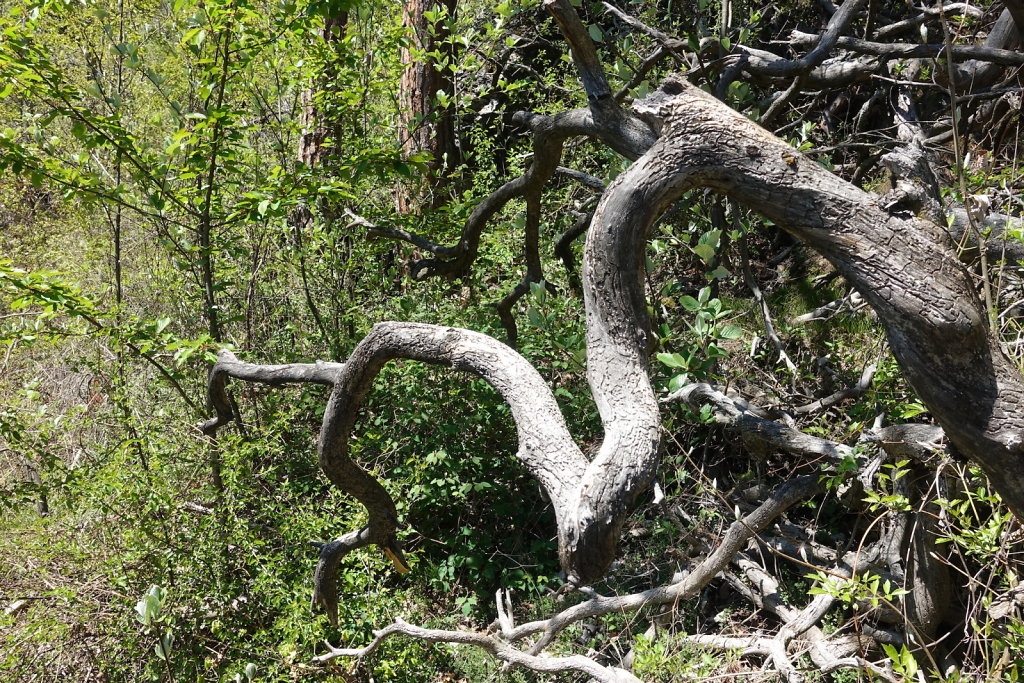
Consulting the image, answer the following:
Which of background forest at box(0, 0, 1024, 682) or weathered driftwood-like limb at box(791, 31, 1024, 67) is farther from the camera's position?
→ weathered driftwood-like limb at box(791, 31, 1024, 67)

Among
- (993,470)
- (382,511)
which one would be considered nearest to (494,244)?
(382,511)

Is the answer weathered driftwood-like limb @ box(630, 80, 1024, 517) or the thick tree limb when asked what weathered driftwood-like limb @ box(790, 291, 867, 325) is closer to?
weathered driftwood-like limb @ box(630, 80, 1024, 517)

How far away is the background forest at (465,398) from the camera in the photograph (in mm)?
3406

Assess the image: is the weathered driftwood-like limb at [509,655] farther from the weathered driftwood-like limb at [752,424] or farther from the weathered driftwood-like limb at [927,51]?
the weathered driftwood-like limb at [927,51]

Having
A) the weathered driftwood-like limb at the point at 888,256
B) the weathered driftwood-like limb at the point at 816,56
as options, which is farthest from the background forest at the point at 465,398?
the weathered driftwood-like limb at the point at 888,256

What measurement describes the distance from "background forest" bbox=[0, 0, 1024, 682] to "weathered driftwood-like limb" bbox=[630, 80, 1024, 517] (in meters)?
0.61

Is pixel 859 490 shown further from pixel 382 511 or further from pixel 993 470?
pixel 382 511

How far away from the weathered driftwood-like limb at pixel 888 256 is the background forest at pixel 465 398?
61 centimetres

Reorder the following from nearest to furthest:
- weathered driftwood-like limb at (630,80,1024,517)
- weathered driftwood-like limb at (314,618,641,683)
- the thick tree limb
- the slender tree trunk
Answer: weathered driftwood-like limb at (630,80,1024,517) < the thick tree limb < weathered driftwood-like limb at (314,618,641,683) < the slender tree trunk

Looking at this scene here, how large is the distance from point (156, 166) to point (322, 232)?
3.60 ft

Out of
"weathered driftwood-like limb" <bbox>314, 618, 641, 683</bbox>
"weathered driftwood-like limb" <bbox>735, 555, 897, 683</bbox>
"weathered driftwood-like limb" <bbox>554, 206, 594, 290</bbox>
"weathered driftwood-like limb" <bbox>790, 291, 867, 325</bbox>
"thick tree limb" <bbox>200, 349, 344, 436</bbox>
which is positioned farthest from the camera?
"weathered driftwood-like limb" <bbox>790, 291, 867, 325</bbox>

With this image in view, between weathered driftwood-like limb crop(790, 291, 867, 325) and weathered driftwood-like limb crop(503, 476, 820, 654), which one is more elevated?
weathered driftwood-like limb crop(790, 291, 867, 325)

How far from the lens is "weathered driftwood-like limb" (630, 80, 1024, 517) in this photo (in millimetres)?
1718

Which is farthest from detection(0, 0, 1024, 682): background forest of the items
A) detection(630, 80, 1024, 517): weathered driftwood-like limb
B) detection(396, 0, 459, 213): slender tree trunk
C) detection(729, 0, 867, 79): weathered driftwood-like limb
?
detection(630, 80, 1024, 517): weathered driftwood-like limb
